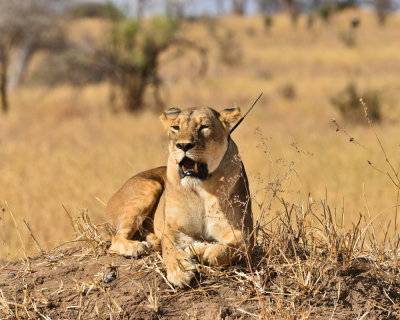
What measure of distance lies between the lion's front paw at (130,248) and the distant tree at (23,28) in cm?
2408

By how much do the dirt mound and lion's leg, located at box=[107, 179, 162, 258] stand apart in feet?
0.46

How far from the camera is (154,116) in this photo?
15469 mm

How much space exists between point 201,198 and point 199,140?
0.42 meters

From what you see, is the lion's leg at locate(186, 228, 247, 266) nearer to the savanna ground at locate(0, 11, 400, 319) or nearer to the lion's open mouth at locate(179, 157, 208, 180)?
the savanna ground at locate(0, 11, 400, 319)

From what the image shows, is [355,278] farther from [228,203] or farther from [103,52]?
[103,52]

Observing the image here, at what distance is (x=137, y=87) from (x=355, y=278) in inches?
563

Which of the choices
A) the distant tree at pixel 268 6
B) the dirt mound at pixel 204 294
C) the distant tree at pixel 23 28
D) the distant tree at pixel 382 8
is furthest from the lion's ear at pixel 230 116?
the distant tree at pixel 268 6

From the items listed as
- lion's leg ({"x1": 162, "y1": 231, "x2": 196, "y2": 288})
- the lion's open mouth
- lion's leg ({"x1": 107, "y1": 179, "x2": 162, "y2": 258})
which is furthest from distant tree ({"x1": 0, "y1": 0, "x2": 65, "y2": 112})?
the lion's open mouth

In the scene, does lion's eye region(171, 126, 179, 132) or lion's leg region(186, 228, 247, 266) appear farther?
lion's eye region(171, 126, 179, 132)

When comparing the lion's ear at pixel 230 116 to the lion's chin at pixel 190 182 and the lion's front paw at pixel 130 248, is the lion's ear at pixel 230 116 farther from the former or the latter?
the lion's front paw at pixel 130 248

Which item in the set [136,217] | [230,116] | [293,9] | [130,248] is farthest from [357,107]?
[293,9]

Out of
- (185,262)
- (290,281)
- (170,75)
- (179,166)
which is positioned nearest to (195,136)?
(179,166)

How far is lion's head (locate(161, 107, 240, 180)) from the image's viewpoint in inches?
136

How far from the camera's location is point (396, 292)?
12.0 ft
